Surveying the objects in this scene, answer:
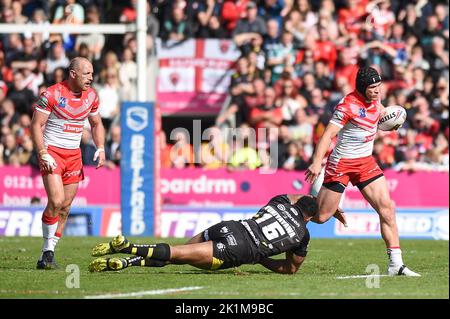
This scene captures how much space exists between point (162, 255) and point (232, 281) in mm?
756

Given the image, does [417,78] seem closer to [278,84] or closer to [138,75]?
[278,84]

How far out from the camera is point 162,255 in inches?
438

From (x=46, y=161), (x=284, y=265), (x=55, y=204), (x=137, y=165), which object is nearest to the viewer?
(x=284, y=265)

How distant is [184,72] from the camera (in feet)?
77.6

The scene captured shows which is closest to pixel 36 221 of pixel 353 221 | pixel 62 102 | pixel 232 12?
pixel 353 221

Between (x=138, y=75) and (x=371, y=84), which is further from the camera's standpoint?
(x=138, y=75)

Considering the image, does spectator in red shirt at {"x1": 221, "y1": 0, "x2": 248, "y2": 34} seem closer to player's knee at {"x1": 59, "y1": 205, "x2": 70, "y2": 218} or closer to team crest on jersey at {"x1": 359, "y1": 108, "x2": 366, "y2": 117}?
player's knee at {"x1": 59, "y1": 205, "x2": 70, "y2": 218}

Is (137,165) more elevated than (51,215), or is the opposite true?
(137,165)

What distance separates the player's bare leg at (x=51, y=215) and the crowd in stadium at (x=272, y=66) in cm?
891

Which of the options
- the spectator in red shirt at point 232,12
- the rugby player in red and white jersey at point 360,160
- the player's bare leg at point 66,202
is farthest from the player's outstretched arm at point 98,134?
the spectator in red shirt at point 232,12

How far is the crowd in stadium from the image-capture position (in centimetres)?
2238

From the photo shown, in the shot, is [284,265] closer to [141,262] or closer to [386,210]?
[386,210]

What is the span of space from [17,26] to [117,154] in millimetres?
4031

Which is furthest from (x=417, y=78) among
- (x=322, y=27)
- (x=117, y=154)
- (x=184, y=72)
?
(x=117, y=154)
